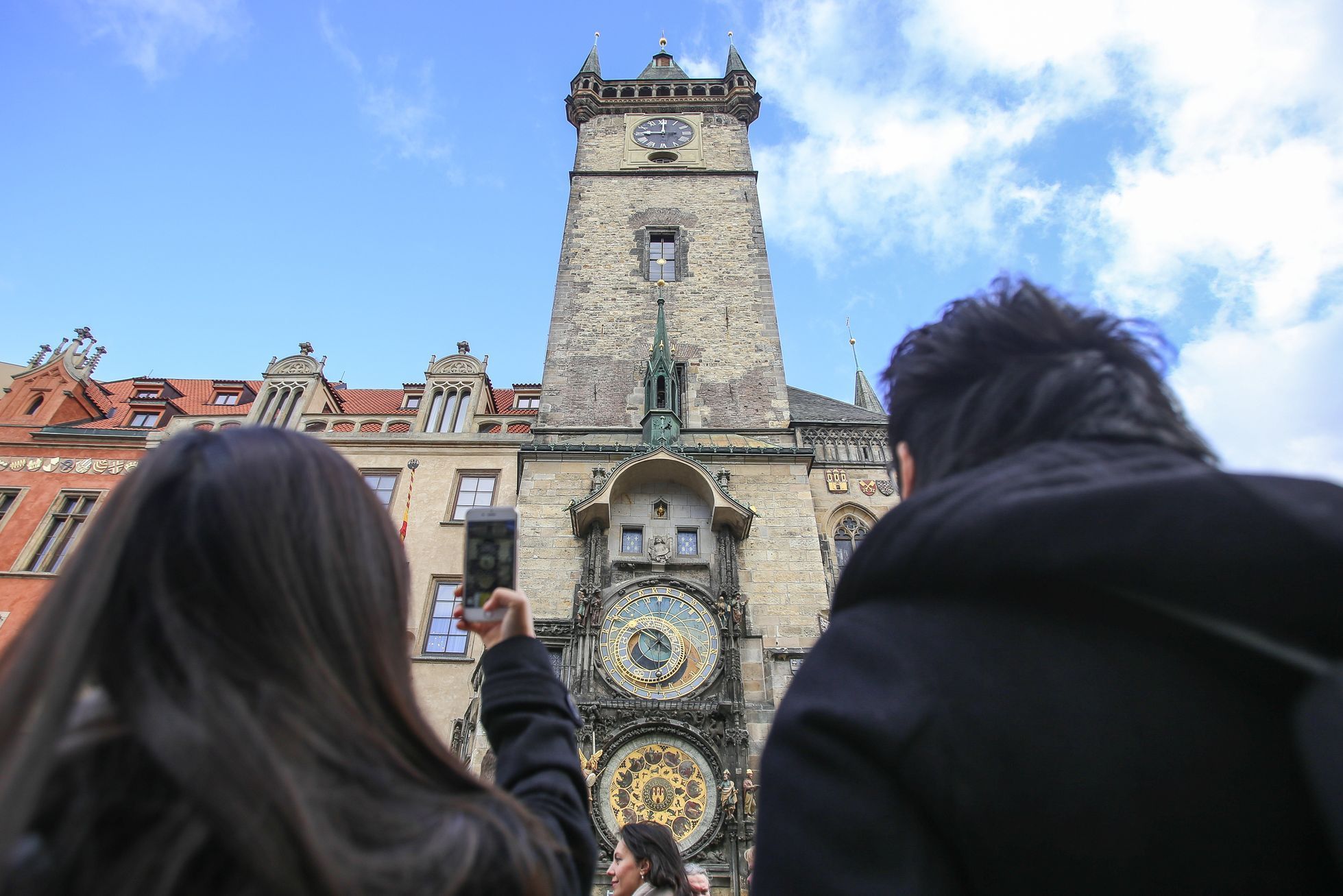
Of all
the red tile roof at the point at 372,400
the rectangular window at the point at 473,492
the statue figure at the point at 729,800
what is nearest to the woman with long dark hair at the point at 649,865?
the statue figure at the point at 729,800

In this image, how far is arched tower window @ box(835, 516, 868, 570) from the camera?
44.4 feet

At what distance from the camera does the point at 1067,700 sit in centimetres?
107

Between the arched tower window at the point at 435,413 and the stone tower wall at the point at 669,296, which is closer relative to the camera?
the stone tower wall at the point at 669,296

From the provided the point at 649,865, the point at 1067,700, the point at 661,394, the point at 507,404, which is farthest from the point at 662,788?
the point at 507,404

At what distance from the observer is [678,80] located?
74.2ft

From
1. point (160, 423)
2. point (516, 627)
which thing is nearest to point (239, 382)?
point (160, 423)

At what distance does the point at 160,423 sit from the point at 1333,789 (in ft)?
72.3

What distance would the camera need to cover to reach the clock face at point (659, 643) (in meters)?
10.5

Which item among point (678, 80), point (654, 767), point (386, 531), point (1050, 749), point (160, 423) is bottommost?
point (1050, 749)

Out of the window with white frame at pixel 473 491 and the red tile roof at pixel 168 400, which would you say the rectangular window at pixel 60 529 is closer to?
the red tile roof at pixel 168 400

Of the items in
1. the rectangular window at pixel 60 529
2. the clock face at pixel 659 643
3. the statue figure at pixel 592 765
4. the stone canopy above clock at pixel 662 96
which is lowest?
the statue figure at pixel 592 765

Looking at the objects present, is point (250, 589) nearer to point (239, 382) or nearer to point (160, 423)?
point (160, 423)

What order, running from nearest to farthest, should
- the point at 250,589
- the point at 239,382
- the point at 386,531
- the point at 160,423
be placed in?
the point at 250,589 → the point at 386,531 → the point at 160,423 → the point at 239,382

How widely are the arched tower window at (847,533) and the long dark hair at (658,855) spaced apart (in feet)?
31.5
